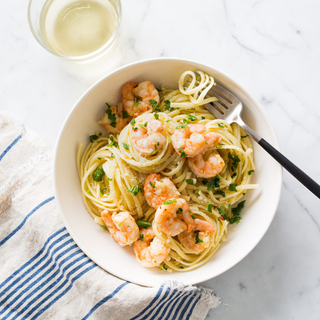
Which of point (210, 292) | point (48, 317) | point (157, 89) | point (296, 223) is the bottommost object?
point (48, 317)

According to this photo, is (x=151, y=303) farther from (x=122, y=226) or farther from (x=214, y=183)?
(x=214, y=183)

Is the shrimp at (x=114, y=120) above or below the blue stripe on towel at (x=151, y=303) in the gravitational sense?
above

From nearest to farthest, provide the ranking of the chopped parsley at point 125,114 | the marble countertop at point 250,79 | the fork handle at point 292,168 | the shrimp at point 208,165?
1. the fork handle at point 292,168
2. the shrimp at point 208,165
3. the chopped parsley at point 125,114
4. the marble countertop at point 250,79

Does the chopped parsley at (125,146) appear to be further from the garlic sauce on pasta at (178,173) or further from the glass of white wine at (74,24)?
the glass of white wine at (74,24)

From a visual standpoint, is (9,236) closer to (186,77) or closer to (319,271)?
(186,77)

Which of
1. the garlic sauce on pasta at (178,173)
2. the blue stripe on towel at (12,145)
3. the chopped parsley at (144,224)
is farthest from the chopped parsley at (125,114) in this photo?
the blue stripe on towel at (12,145)

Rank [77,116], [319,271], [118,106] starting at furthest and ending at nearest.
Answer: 1. [319,271]
2. [118,106]
3. [77,116]

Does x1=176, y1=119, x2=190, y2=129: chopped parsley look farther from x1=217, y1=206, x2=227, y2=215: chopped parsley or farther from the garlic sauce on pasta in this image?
x1=217, y1=206, x2=227, y2=215: chopped parsley

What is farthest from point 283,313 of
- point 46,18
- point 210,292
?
point 46,18
